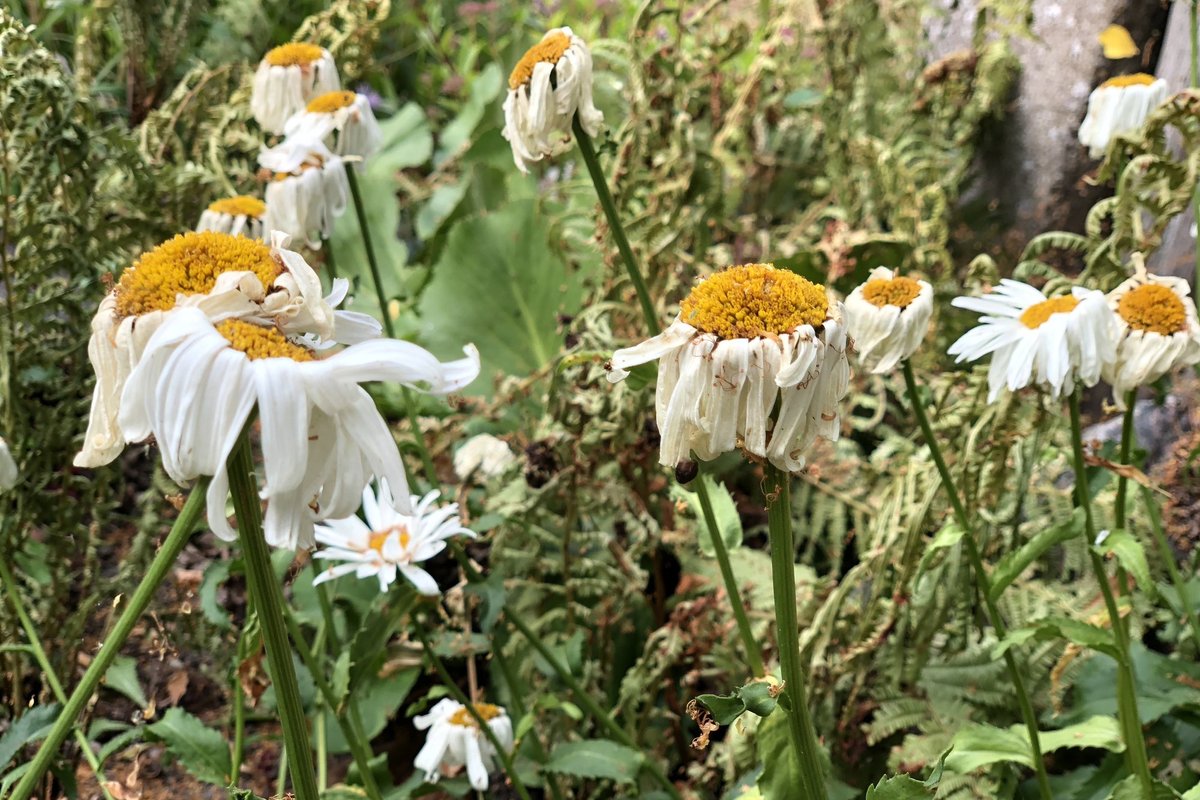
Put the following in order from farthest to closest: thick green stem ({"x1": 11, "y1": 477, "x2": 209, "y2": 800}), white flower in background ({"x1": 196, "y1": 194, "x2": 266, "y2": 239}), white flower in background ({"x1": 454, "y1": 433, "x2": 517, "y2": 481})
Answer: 1. white flower in background ({"x1": 454, "y1": 433, "x2": 517, "y2": 481})
2. white flower in background ({"x1": 196, "y1": 194, "x2": 266, "y2": 239})
3. thick green stem ({"x1": 11, "y1": 477, "x2": 209, "y2": 800})

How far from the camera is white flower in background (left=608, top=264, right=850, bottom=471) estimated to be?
0.54m

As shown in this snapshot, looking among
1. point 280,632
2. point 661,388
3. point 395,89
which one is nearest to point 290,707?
point 280,632

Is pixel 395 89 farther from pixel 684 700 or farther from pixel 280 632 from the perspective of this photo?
pixel 280 632

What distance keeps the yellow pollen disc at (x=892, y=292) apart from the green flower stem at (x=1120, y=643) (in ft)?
0.55

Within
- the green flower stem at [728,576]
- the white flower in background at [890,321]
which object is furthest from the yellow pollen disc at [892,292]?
the green flower stem at [728,576]

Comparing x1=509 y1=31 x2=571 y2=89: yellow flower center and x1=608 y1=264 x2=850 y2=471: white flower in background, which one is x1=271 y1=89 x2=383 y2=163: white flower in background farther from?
x1=608 y1=264 x2=850 y2=471: white flower in background

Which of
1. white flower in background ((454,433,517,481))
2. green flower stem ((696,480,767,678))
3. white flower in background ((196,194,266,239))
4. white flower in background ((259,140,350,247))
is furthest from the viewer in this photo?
white flower in background ((454,433,517,481))

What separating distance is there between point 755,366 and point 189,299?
296 millimetres

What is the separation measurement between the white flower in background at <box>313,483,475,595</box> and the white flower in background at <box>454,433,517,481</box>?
343 mm

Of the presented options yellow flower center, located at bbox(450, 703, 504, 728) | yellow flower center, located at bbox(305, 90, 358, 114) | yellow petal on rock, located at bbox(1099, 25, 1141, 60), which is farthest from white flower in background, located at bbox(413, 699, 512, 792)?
yellow petal on rock, located at bbox(1099, 25, 1141, 60)

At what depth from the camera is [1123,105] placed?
1215mm

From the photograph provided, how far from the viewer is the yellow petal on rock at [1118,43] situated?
208 cm

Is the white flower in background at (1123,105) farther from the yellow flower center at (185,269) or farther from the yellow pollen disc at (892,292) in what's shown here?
the yellow flower center at (185,269)

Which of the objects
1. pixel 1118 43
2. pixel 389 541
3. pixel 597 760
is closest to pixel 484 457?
pixel 389 541
